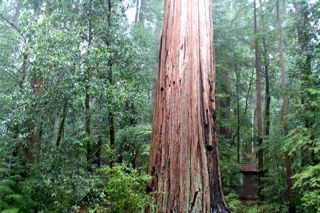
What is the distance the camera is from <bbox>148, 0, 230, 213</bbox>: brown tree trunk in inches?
126

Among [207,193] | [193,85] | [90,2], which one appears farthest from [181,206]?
[90,2]

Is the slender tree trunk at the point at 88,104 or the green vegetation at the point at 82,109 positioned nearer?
the green vegetation at the point at 82,109

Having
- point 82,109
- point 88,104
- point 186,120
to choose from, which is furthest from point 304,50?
point 186,120

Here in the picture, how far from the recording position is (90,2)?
25.5 feet

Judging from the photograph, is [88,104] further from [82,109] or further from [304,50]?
[304,50]

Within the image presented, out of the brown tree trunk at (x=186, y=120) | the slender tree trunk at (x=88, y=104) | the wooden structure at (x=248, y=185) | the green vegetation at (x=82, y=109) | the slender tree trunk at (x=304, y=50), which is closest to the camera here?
the brown tree trunk at (x=186, y=120)

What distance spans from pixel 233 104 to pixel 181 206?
44.2 ft

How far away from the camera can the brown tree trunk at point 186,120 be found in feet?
10.5

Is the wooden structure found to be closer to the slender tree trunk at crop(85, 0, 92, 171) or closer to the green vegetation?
the green vegetation

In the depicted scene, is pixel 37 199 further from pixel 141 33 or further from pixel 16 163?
pixel 141 33

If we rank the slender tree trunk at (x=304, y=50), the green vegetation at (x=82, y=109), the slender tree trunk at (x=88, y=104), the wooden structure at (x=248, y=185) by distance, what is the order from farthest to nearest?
the wooden structure at (x=248, y=185) → the slender tree trunk at (x=304, y=50) → the slender tree trunk at (x=88, y=104) → the green vegetation at (x=82, y=109)

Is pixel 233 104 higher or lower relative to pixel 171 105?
higher

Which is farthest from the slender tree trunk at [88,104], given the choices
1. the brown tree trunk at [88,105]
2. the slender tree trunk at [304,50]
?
the slender tree trunk at [304,50]

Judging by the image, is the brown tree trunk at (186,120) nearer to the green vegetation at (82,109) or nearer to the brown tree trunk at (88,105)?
the green vegetation at (82,109)
